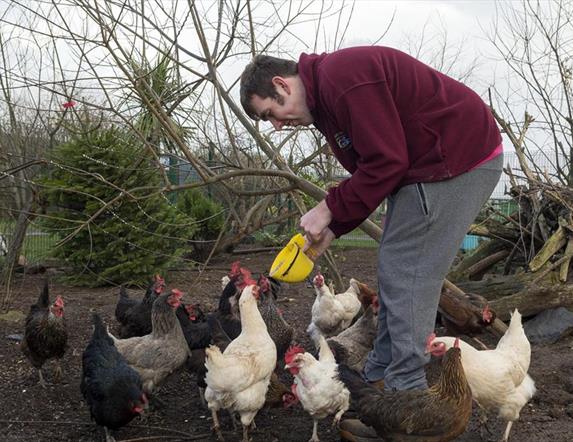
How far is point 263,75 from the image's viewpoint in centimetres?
284

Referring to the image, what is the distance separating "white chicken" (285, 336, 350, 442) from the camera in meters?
4.02

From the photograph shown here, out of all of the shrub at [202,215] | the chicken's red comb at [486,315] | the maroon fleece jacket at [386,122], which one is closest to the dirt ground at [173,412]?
the chicken's red comb at [486,315]

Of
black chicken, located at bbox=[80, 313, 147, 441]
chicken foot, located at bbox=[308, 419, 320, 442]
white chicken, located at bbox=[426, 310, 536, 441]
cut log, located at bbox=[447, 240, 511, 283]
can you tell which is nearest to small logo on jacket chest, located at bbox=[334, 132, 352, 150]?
white chicken, located at bbox=[426, 310, 536, 441]

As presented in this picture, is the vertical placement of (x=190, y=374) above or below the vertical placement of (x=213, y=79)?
below

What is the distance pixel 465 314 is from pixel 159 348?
2.55 meters

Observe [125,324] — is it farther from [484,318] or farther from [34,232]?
[34,232]

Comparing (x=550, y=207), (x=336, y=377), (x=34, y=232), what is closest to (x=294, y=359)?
(x=336, y=377)

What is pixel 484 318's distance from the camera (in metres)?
5.25

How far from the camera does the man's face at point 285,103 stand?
9.36 feet

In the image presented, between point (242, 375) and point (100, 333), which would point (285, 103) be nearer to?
point (242, 375)

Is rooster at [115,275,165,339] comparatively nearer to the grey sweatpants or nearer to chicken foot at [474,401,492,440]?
chicken foot at [474,401,492,440]

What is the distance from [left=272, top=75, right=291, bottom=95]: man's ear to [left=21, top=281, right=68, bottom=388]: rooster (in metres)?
3.33

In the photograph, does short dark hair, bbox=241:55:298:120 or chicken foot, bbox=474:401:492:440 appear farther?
chicken foot, bbox=474:401:492:440

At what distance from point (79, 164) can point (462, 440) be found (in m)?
6.23
